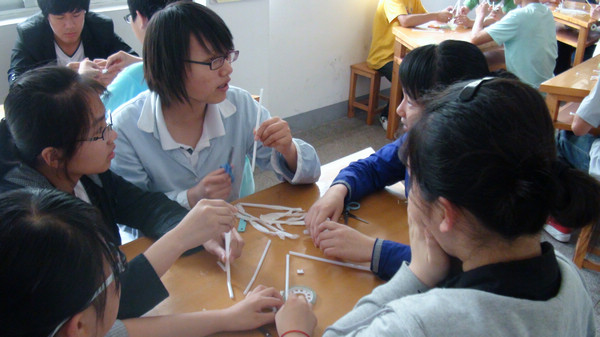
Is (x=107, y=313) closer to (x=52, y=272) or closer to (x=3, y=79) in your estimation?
(x=52, y=272)

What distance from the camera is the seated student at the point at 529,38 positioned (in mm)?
3000

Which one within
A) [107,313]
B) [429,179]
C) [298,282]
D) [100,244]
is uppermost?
[429,179]

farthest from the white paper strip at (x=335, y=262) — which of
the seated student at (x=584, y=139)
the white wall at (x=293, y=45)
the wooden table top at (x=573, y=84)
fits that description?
the white wall at (x=293, y=45)

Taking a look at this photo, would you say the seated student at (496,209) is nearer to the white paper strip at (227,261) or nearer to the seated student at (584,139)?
the white paper strip at (227,261)

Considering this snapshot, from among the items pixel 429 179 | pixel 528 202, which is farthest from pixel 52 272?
pixel 528 202

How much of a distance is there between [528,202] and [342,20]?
3.66m

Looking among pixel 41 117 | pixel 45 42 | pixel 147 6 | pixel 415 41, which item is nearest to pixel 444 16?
pixel 415 41

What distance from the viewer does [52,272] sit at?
66 cm

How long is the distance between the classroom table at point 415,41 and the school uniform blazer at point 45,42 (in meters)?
2.02

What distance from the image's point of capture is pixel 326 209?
53.1 inches

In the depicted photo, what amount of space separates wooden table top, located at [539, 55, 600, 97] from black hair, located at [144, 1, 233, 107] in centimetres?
172

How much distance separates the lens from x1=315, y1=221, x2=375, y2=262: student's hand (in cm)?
119

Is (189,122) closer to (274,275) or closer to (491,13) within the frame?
(274,275)

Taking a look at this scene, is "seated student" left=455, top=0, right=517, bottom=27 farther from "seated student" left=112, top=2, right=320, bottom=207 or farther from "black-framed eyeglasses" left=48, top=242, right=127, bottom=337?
"black-framed eyeglasses" left=48, top=242, right=127, bottom=337
